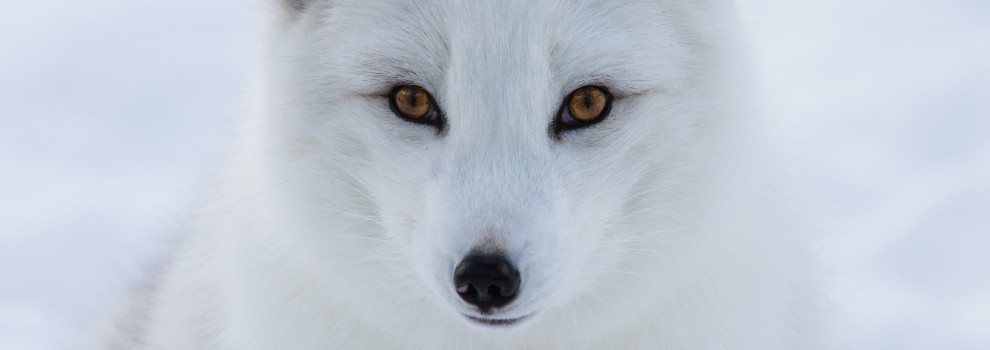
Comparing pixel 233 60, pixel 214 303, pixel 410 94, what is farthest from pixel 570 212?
pixel 233 60

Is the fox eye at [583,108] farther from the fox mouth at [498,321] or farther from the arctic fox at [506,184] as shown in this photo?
the fox mouth at [498,321]

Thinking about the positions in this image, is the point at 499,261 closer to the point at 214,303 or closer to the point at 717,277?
the point at 717,277

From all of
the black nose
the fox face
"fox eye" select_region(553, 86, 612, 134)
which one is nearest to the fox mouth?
the fox face

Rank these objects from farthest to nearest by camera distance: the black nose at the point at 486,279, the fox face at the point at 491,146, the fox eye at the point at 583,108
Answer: the fox eye at the point at 583,108, the fox face at the point at 491,146, the black nose at the point at 486,279

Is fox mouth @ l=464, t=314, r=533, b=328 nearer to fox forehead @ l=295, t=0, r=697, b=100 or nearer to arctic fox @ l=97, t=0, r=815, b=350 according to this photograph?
arctic fox @ l=97, t=0, r=815, b=350

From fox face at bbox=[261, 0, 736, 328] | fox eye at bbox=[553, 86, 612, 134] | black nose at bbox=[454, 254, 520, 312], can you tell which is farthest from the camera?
fox eye at bbox=[553, 86, 612, 134]

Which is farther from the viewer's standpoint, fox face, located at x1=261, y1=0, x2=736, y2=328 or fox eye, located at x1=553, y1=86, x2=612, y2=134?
fox eye, located at x1=553, y1=86, x2=612, y2=134

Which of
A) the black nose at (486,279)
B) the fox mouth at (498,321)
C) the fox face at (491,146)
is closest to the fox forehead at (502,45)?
the fox face at (491,146)

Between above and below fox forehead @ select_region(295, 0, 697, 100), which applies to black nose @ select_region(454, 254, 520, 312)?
below
